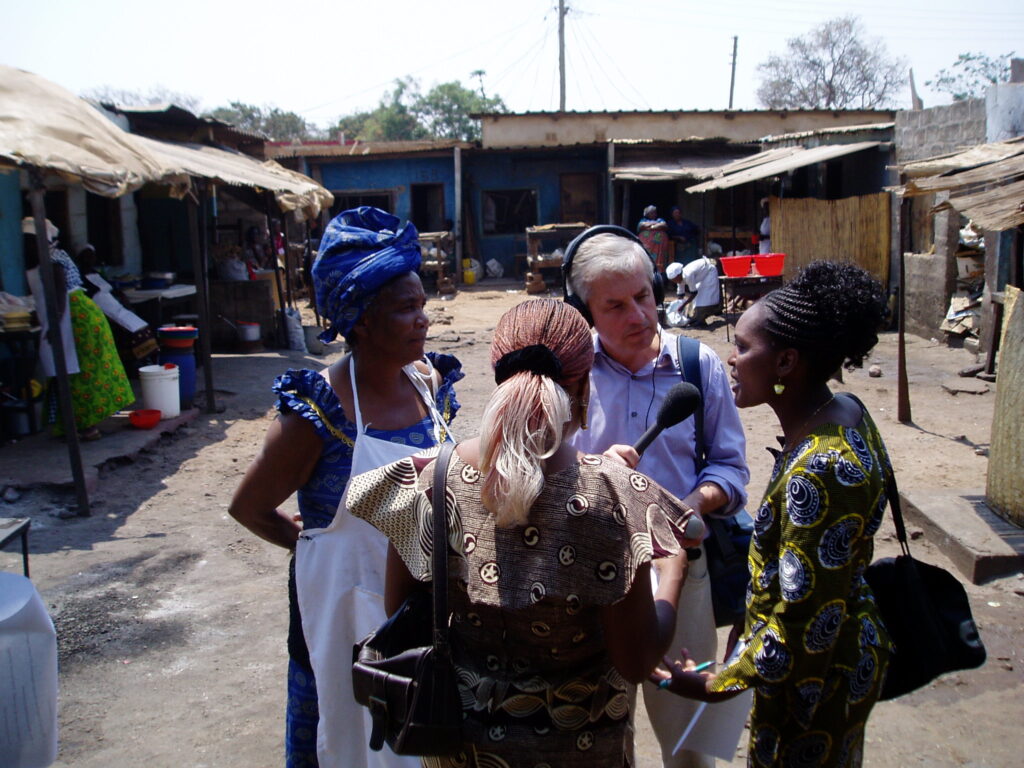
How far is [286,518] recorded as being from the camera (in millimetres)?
2197

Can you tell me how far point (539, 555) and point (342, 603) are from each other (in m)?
0.79

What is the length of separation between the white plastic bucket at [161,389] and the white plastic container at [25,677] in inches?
223

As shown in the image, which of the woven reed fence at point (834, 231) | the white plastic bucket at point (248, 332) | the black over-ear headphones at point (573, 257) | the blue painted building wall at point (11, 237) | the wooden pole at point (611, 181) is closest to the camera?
the black over-ear headphones at point (573, 257)

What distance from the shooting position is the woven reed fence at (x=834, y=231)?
12945mm

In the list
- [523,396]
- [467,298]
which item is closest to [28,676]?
[523,396]

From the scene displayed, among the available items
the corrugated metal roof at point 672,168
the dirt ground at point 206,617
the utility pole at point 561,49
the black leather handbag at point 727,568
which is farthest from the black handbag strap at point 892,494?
the utility pole at point 561,49

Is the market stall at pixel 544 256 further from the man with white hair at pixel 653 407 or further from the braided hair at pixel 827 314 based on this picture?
the braided hair at pixel 827 314

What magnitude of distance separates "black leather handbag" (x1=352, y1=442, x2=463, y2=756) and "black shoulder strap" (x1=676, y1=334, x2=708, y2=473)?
975 millimetres

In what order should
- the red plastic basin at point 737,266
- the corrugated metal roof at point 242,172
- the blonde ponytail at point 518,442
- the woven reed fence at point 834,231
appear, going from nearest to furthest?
the blonde ponytail at point 518,442 → the corrugated metal roof at point 242,172 → the red plastic basin at point 737,266 → the woven reed fence at point 834,231

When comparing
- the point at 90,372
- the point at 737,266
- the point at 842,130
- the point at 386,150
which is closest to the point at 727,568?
the point at 90,372

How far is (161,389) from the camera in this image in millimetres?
8000

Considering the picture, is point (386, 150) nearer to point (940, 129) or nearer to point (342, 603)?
point (940, 129)

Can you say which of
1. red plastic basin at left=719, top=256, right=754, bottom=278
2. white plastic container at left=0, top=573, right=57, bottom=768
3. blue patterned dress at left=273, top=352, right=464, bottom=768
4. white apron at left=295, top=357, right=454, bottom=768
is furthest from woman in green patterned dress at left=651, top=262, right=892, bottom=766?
red plastic basin at left=719, top=256, right=754, bottom=278

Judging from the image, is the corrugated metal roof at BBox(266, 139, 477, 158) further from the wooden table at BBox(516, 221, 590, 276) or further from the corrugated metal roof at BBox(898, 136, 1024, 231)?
the corrugated metal roof at BBox(898, 136, 1024, 231)
